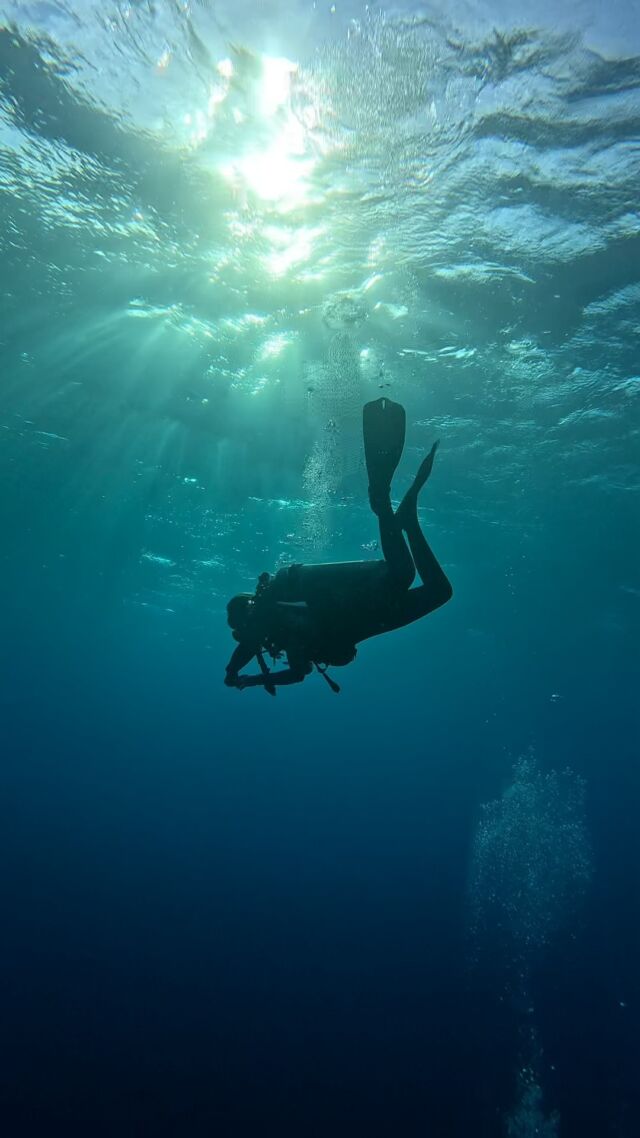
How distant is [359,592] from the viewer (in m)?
4.95

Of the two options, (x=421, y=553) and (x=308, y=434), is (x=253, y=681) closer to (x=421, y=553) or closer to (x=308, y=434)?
(x=421, y=553)

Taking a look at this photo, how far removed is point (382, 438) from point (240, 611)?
222 cm

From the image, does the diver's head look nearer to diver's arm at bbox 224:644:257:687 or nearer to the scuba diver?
the scuba diver

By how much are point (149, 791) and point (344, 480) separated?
1742 inches

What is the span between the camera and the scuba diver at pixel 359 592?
4.66 metres

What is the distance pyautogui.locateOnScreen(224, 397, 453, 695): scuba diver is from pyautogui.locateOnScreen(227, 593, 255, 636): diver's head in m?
0.01

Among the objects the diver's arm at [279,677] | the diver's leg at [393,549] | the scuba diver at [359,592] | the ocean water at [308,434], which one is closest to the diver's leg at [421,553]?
the scuba diver at [359,592]

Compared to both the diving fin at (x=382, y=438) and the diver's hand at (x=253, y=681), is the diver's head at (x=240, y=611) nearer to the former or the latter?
the diver's hand at (x=253, y=681)

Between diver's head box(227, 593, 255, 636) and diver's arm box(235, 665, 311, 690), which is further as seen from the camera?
diver's arm box(235, 665, 311, 690)

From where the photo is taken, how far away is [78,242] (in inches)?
398

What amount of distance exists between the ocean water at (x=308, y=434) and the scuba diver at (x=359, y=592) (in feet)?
15.7

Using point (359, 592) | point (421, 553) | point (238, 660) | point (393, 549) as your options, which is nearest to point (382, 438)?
point (393, 549)

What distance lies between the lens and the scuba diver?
466 cm

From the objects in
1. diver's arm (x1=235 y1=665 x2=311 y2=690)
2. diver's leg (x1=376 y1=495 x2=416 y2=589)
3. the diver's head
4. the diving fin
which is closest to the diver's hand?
diver's arm (x1=235 y1=665 x2=311 y2=690)
